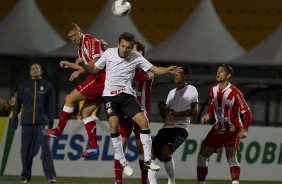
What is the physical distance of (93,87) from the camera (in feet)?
49.8

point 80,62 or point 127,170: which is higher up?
point 80,62

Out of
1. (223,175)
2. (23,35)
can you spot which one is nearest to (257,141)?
(223,175)

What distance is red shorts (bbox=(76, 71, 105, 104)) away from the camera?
15.2 metres

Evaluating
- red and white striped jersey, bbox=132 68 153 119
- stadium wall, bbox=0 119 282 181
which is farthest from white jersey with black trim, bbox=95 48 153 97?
stadium wall, bbox=0 119 282 181

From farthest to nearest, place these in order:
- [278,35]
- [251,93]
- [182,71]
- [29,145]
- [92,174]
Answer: [278,35], [251,93], [92,174], [29,145], [182,71]

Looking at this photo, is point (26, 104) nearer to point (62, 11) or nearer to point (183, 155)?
point (183, 155)

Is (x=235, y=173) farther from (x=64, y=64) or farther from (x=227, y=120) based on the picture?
(x=64, y=64)

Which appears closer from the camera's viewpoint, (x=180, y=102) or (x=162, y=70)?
(x=162, y=70)

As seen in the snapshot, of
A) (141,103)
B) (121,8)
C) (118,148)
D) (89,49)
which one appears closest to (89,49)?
(89,49)

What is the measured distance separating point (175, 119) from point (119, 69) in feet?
5.46

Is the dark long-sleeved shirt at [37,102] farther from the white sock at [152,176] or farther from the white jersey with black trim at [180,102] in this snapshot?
the white sock at [152,176]

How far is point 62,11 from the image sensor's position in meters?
33.9

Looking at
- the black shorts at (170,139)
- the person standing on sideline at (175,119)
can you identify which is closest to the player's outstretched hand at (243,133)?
the person standing on sideline at (175,119)

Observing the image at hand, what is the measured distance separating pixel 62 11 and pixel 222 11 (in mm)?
5224
